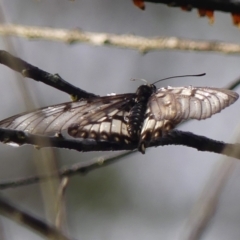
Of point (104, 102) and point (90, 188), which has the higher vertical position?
point (104, 102)

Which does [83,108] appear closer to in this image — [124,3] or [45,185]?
[45,185]

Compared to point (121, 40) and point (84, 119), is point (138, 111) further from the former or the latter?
point (121, 40)

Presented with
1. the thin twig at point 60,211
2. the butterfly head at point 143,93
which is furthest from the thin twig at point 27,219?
the butterfly head at point 143,93

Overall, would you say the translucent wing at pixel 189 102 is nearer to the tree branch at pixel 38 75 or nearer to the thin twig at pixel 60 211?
the tree branch at pixel 38 75

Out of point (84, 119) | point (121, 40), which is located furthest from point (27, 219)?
point (84, 119)

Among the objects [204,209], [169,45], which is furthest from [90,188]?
[204,209]

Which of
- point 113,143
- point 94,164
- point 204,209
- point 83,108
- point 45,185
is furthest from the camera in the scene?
point 94,164
